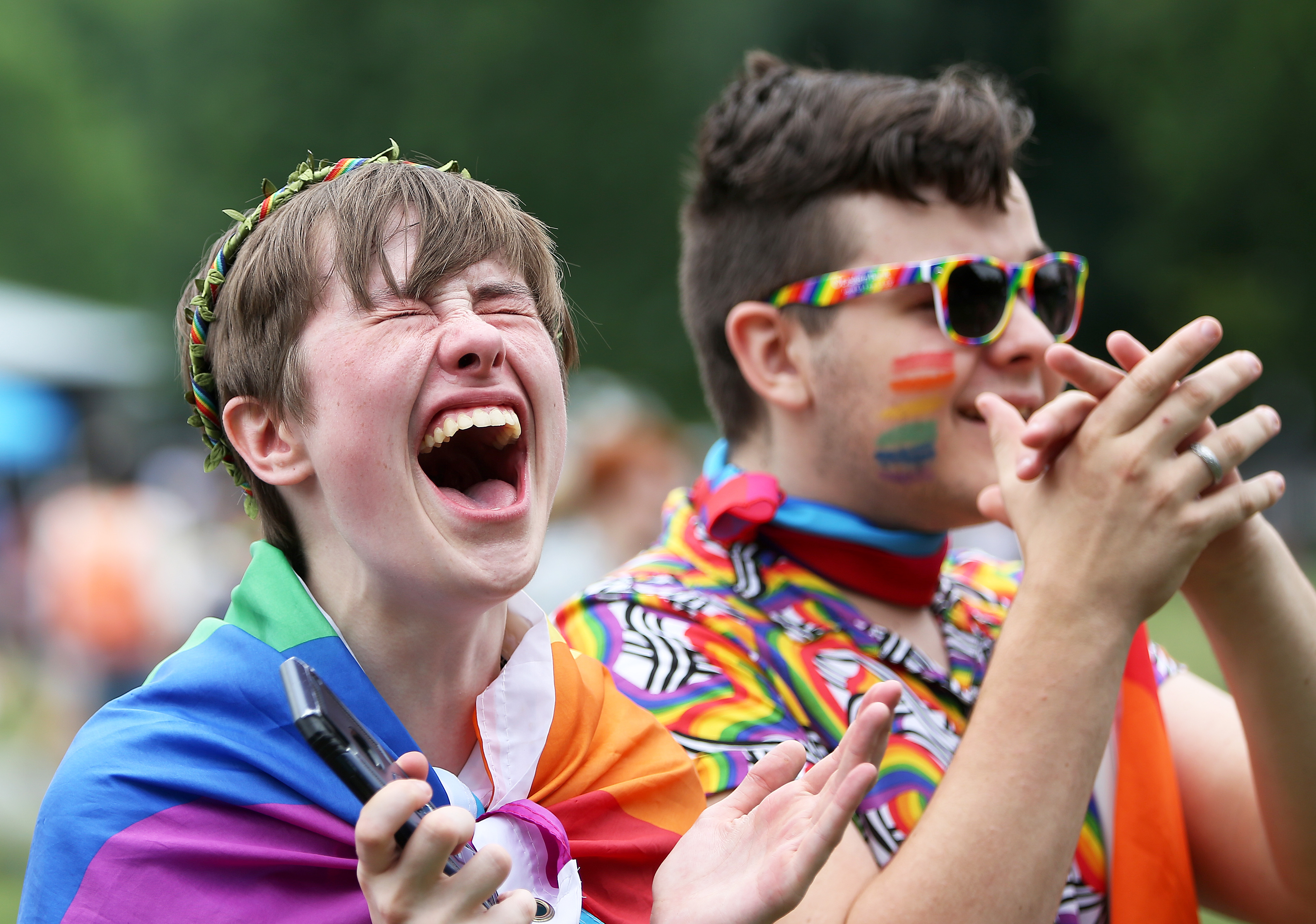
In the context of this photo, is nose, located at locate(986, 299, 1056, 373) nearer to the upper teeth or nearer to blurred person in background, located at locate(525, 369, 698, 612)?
the upper teeth

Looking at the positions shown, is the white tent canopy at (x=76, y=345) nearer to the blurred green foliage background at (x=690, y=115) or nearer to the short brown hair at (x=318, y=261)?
the blurred green foliage background at (x=690, y=115)

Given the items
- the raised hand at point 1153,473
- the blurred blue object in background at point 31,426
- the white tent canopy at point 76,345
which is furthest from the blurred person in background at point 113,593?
the blurred blue object in background at point 31,426

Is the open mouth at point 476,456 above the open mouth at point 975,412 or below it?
below

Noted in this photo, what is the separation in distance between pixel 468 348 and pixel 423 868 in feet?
Result: 2.38

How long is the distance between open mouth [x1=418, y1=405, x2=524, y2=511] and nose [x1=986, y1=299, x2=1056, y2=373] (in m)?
1.05

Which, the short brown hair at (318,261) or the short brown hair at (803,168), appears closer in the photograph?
the short brown hair at (318,261)

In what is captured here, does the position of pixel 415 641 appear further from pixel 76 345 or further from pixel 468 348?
pixel 76 345

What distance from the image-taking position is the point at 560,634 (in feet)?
7.06

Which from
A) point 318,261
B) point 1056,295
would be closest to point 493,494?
point 318,261

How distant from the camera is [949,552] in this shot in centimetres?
305

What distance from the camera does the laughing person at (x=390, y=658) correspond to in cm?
163

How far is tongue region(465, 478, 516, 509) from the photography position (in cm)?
192

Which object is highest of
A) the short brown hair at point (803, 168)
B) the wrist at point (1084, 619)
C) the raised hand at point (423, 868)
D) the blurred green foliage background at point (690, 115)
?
the blurred green foliage background at point (690, 115)

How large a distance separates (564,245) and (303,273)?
13022 millimetres
